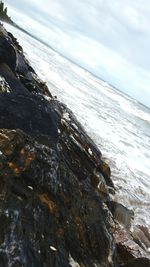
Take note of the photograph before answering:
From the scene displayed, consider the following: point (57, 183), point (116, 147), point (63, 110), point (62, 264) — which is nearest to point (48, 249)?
point (62, 264)

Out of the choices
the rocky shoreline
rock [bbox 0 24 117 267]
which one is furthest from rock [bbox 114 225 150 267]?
rock [bbox 0 24 117 267]

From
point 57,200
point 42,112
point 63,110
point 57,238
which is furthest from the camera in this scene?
point 63,110

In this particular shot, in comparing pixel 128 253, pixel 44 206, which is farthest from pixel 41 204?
pixel 128 253

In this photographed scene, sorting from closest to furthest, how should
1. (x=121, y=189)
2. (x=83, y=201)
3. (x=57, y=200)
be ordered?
1. (x=57, y=200)
2. (x=83, y=201)
3. (x=121, y=189)

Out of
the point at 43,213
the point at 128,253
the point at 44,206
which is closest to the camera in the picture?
the point at 43,213

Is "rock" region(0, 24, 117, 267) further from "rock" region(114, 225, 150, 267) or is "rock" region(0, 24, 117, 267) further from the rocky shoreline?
"rock" region(114, 225, 150, 267)

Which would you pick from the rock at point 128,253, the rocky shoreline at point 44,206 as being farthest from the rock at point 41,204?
the rock at point 128,253

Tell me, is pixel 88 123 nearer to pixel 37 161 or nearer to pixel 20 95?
pixel 20 95

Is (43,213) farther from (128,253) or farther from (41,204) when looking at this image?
(128,253)

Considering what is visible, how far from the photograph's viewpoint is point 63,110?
13.2 meters

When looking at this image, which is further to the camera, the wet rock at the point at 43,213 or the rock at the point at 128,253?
the rock at the point at 128,253

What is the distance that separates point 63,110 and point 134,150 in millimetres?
13355

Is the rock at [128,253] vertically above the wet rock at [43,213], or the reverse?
the wet rock at [43,213]

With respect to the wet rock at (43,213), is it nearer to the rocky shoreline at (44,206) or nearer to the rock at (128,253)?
the rocky shoreline at (44,206)
